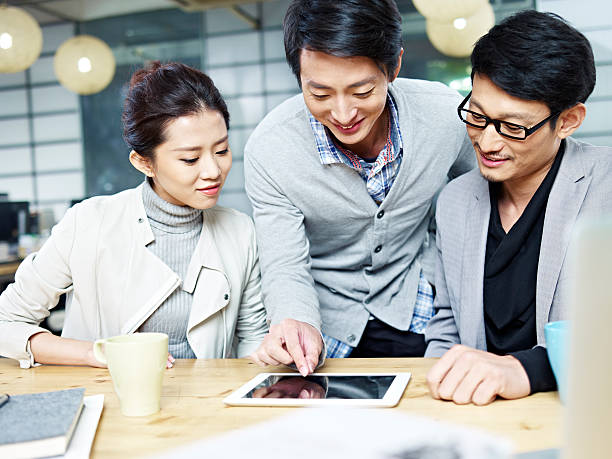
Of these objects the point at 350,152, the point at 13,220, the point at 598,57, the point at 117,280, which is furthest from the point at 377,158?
the point at 598,57

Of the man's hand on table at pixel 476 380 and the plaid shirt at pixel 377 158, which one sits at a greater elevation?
the plaid shirt at pixel 377 158

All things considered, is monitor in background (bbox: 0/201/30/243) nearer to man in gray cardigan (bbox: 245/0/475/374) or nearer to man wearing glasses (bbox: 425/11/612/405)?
man in gray cardigan (bbox: 245/0/475/374)

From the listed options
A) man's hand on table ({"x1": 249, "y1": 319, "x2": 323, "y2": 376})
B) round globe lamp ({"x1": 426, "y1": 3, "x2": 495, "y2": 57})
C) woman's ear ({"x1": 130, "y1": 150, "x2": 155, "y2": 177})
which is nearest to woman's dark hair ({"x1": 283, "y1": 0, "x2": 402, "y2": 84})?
woman's ear ({"x1": 130, "y1": 150, "x2": 155, "y2": 177})

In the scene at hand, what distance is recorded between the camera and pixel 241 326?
160 cm

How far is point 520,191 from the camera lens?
137 centimetres

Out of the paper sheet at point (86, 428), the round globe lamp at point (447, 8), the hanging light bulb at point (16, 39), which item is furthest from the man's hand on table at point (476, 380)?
the hanging light bulb at point (16, 39)

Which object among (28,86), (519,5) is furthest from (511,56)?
(28,86)

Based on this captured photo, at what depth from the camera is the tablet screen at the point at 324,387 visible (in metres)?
0.91

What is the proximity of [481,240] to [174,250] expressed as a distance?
29.0 inches

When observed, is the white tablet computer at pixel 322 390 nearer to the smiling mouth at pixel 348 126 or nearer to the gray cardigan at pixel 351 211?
the gray cardigan at pixel 351 211

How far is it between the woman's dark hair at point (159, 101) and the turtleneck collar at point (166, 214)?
11 centimetres

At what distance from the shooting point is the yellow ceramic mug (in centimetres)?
85

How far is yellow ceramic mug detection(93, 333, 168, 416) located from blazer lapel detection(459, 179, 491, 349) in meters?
0.70

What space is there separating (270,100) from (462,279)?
5.31m
